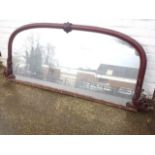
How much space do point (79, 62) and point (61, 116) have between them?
0.53 m

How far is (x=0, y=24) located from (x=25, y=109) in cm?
98

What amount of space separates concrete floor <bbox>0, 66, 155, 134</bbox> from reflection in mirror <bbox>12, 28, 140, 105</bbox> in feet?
0.48

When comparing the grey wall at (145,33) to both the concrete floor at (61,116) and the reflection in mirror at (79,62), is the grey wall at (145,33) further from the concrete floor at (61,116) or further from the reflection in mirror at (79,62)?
the concrete floor at (61,116)

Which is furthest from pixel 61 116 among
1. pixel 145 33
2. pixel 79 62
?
pixel 145 33

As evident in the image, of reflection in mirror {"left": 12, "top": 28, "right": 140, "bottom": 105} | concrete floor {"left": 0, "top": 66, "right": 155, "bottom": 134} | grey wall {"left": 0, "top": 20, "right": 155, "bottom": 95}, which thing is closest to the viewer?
concrete floor {"left": 0, "top": 66, "right": 155, "bottom": 134}

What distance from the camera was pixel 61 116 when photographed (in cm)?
161

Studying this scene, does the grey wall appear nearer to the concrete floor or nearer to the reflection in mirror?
the reflection in mirror

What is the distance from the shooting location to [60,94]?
189cm

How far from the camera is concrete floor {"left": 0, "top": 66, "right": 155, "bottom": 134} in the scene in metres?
1.47

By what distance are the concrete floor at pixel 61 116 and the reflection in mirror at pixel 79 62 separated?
0.48 ft

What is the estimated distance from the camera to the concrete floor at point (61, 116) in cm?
147

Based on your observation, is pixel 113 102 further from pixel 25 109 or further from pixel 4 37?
pixel 4 37

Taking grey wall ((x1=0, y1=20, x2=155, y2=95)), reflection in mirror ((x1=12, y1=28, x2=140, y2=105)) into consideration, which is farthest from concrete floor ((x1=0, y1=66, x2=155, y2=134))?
grey wall ((x1=0, y1=20, x2=155, y2=95))
